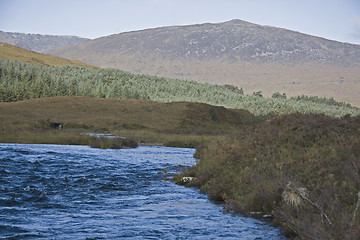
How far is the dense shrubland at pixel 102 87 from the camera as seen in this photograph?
9812 centimetres

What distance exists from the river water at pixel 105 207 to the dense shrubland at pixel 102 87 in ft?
204

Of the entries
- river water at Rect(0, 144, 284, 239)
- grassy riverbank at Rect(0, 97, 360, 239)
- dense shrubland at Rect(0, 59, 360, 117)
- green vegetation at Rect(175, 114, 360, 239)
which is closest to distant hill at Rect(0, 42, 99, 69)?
dense shrubland at Rect(0, 59, 360, 117)

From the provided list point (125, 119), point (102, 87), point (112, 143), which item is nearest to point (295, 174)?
point (112, 143)

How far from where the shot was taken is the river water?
12023 mm

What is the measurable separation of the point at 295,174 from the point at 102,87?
101084 millimetres

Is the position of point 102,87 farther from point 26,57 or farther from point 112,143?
point 26,57

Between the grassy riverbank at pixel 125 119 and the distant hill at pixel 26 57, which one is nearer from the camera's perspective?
the grassy riverbank at pixel 125 119

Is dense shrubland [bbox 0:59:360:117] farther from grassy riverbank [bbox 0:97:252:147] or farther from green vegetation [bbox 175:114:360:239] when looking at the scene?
green vegetation [bbox 175:114:360:239]

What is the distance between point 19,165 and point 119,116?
166ft

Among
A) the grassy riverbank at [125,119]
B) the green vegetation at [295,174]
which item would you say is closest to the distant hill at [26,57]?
the grassy riverbank at [125,119]

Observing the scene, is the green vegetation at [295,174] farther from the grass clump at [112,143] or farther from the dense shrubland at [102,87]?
the dense shrubland at [102,87]

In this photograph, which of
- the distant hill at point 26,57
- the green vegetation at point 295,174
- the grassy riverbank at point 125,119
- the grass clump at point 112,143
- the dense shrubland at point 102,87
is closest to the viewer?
the green vegetation at point 295,174

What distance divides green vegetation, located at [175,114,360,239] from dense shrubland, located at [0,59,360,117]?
203 feet

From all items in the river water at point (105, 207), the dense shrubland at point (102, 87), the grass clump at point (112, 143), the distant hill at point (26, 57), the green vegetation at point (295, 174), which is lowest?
the grass clump at point (112, 143)
